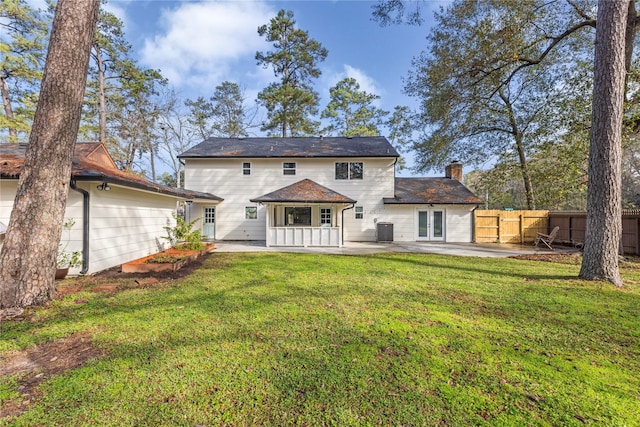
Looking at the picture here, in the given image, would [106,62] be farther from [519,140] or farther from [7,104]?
[519,140]

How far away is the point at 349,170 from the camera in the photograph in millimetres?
14672

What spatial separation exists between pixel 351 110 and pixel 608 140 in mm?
22000

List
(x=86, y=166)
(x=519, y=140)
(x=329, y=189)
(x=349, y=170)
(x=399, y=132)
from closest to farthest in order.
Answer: (x=86, y=166) → (x=329, y=189) → (x=349, y=170) → (x=519, y=140) → (x=399, y=132)

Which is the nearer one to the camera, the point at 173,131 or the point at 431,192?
the point at 431,192

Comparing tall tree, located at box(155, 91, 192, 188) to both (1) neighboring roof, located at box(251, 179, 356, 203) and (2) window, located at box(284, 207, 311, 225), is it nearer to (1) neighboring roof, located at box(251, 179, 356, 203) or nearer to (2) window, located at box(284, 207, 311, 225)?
(2) window, located at box(284, 207, 311, 225)

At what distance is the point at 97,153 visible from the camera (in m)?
8.31

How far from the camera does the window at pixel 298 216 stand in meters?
14.2

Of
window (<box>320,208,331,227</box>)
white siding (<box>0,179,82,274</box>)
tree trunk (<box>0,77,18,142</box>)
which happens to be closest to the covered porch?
window (<box>320,208,331,227</box>)

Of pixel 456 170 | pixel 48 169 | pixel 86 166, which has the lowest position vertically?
pixel 48 169

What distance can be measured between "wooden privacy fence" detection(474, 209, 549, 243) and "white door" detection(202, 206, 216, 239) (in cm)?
1493

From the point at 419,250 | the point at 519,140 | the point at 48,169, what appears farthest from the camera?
the point at 519,140

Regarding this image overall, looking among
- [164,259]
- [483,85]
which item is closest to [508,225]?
[483,85]

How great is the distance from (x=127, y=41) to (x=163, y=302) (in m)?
22.1

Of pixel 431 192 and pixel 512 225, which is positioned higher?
pixel 431 192
